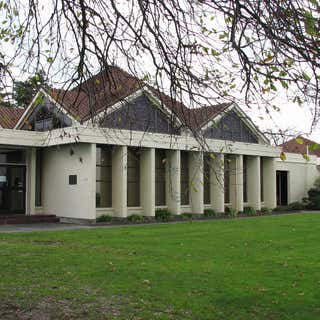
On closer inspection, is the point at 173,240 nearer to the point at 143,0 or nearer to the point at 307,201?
the point at 143,0

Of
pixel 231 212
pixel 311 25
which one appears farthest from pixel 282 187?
pixel 311 25

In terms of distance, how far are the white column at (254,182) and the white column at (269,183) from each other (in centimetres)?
190

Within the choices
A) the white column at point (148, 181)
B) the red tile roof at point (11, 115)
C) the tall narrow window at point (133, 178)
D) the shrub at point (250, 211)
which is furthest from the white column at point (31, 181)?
the shrub at point (250, 211)

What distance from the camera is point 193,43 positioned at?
656 cm

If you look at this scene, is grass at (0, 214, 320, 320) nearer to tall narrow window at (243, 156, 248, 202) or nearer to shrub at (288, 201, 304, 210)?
tall narrow window at (243, 156, 248, 202)

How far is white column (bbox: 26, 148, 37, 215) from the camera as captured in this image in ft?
83.0

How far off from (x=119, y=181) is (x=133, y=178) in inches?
71.5

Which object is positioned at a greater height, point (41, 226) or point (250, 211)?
point (250, 211)

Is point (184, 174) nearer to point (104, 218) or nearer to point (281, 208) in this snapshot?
point (104, 218)

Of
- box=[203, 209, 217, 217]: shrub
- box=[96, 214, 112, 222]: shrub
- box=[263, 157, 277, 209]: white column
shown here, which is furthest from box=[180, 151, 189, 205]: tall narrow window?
box=[263, 157, 277, 209]: white column

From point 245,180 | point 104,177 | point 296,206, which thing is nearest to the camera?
point 104,177

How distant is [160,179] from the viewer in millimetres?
27750

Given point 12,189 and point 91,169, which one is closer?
point 91,169

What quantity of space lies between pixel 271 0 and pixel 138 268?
250 inches
